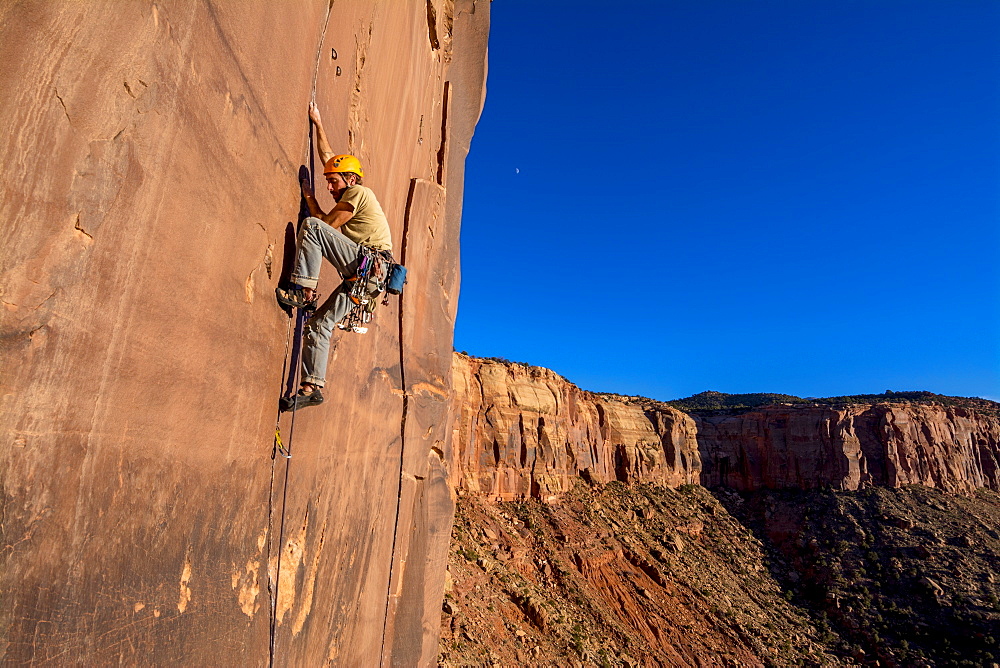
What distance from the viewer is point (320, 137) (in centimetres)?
404

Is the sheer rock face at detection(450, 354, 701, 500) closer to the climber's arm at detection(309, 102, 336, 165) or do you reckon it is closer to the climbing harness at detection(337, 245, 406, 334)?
the climbing harness at detection(337, 245, 406, 334)

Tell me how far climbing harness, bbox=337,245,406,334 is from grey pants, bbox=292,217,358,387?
2.7 inches

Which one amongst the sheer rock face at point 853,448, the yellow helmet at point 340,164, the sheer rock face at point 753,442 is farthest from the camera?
the sheer rock face at point 853,448

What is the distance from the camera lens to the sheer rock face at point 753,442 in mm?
34125

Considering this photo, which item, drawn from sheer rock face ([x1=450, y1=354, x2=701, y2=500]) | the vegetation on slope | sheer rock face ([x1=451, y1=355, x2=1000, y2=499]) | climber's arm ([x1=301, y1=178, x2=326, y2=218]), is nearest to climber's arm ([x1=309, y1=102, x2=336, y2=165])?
climber's arm ([x1=301, y1=178, x2=326, y2=218])

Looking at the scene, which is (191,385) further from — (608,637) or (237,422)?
(608,637)

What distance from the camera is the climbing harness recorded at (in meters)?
3.87

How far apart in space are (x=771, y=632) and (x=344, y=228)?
104 ft

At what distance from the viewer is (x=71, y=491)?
2.01 meters

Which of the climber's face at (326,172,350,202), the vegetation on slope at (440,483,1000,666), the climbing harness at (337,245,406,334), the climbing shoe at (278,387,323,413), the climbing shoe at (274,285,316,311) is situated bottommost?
the vegetation on slope at (440,483,1000,666)

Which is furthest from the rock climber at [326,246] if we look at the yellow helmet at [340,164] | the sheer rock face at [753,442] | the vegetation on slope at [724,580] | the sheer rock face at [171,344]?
the sheer rock face at [753,442]

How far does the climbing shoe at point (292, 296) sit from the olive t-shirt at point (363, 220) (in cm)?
63

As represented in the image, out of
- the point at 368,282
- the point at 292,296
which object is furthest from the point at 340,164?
the point at 292,296

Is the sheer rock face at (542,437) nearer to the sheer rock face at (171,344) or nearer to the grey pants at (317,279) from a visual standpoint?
the sheer rock face at (171,344)
